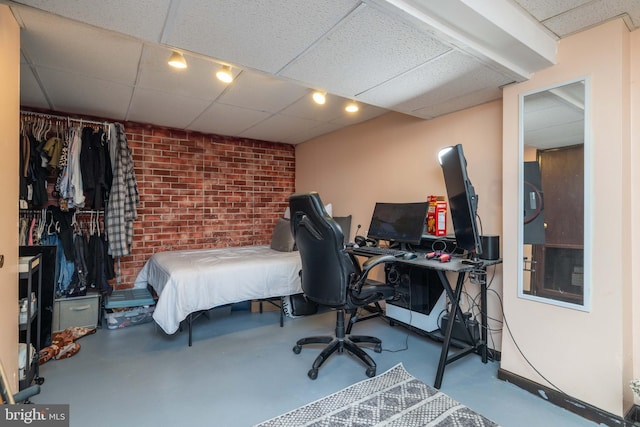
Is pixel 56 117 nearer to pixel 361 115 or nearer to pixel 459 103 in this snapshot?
pixel 361 115

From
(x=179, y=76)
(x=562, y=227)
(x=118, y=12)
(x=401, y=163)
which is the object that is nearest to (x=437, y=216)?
(x=401, y=163)

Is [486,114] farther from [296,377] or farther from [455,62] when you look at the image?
[296,377]

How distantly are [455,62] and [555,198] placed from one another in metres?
1.09

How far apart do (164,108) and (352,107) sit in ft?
6.48

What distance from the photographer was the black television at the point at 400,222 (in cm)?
277

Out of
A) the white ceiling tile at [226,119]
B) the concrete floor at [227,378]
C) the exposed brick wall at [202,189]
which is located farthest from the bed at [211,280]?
the white ceiling tile at [226,119]

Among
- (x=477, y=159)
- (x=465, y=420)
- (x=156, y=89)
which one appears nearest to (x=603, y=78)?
(x=477, y=159)

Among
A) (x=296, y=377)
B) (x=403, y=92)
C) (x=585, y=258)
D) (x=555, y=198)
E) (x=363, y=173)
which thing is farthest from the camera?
(x=363, y=173)

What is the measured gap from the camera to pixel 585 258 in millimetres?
1869

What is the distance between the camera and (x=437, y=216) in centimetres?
279

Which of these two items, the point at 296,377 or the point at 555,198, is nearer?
the point at 555,198

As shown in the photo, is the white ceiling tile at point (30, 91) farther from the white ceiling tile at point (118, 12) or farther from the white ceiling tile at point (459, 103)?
the white ceiling tile at point (459, 103)

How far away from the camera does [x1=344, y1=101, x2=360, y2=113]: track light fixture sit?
320cm

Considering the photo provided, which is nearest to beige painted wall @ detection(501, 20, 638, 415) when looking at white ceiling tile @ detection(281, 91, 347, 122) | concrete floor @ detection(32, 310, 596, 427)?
concrete floor @ detection(32, 310, 596, 427)
